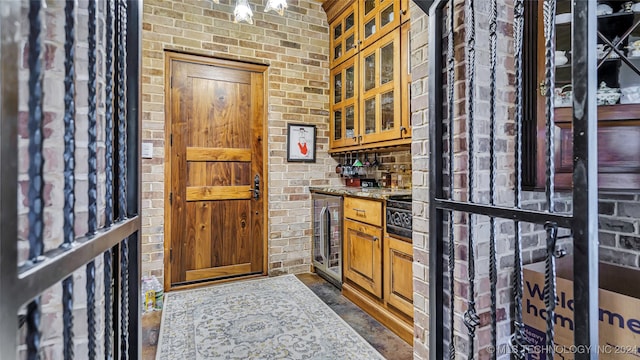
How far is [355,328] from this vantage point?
2260 millimetres

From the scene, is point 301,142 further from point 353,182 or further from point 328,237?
point 328,237

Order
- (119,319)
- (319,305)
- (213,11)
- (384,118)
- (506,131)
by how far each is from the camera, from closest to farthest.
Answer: (119,319) < (506,131) < (319,305) < (384,118) < (213,11)

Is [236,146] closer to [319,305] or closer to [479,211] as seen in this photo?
[319,305]

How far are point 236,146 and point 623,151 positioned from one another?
2.93 meters

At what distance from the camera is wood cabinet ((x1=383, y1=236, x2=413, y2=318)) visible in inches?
80.7

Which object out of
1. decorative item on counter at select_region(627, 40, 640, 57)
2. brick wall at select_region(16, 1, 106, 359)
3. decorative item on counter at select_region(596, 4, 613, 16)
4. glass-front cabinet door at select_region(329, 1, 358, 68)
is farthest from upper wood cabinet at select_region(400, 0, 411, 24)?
brick wall at select_region(16, 1, 106, 359)

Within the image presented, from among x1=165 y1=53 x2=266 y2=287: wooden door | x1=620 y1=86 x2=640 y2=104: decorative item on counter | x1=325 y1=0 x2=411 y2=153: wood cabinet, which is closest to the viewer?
x1=620 y1=86 x2=640 y2=104: decorative item on counter

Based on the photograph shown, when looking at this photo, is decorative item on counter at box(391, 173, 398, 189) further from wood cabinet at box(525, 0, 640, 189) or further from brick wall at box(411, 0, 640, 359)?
wood cabinet at box(525, 0, 640, 189)

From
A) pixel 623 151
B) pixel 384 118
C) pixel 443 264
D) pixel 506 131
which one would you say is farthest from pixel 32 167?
pixel 384 118

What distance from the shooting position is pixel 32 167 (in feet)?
1.71

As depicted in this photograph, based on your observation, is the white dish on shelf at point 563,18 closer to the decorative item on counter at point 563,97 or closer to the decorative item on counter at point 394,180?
the decorative item on counter at point 563,97

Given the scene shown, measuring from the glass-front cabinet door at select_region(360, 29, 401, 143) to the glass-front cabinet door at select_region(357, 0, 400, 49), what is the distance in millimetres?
64

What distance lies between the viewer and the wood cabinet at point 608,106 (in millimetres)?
1061

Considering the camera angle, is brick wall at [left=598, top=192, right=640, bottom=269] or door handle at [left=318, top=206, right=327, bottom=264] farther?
door handle at [left=318, top=206, right=327, bottom=264]
